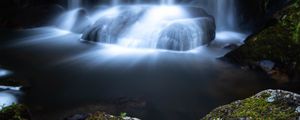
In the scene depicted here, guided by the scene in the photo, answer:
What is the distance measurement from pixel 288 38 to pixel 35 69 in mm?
7203

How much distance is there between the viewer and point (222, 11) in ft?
56.0

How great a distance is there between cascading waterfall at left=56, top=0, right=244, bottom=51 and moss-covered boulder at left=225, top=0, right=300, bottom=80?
2.31 m

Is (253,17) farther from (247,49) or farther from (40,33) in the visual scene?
(40,33)

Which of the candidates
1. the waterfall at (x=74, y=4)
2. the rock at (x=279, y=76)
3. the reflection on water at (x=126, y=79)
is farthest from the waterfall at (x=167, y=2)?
the rock at (x=279, y=76)

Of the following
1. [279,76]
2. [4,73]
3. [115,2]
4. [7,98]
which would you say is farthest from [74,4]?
[279,76]

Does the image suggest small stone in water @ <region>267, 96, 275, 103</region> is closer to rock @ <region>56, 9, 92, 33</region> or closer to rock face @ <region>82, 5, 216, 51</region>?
rock face @ <region>82, 5, 216, 51</region>

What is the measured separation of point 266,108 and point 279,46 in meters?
8.19

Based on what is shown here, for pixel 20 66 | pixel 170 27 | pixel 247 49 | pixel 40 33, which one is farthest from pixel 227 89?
pixel 40 33

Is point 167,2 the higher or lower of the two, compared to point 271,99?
higher

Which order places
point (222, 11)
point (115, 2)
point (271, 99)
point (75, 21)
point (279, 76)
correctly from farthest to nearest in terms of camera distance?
point (115, 2) < point (222, 11) < point (75, 21) < point (279, 76) < point (271, 99)

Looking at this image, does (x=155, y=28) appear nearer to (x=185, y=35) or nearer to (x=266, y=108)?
(x=185, y=35)

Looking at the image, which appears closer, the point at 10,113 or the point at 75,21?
the point at 10,113

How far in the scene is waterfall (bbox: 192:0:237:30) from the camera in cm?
1684

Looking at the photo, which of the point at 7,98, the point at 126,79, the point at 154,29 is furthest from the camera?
the point at 154,29
